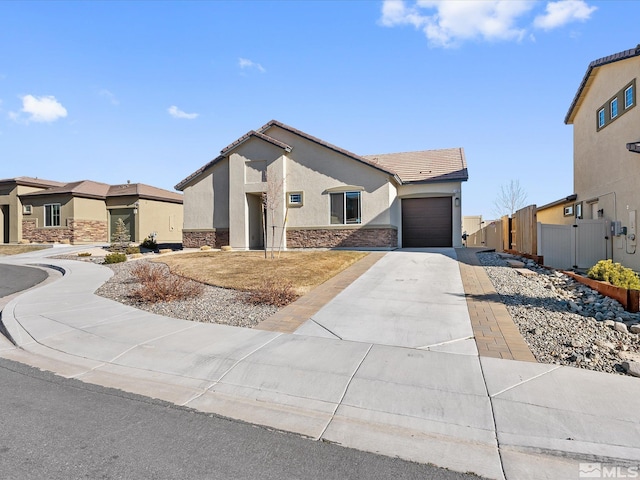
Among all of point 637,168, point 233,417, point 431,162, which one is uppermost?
point 431,162

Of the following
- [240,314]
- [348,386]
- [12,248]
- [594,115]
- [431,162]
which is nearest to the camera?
[348,386]

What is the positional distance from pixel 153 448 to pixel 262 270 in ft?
29.7

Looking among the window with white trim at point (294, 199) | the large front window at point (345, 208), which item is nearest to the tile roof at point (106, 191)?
the window with white trim at point (294, 199)

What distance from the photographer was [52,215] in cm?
2889

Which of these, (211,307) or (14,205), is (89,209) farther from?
(211,307)

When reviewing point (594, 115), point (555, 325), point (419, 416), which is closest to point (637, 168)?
point (594, 115)

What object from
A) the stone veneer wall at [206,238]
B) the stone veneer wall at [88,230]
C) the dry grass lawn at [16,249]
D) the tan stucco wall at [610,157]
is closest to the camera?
the tan stucco wall at [610,157]

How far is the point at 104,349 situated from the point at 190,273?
6.62 m

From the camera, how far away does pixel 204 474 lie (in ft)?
9.44

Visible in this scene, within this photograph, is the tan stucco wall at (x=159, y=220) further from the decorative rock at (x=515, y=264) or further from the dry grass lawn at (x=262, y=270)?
the decorative rock at (x=515, y=264)

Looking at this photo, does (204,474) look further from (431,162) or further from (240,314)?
(431,162)

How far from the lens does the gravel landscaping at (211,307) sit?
7.33 m

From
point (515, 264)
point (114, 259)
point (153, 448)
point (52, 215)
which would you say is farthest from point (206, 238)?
point (153, 448)

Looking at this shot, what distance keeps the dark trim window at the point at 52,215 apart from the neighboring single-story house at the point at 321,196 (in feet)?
50.9
